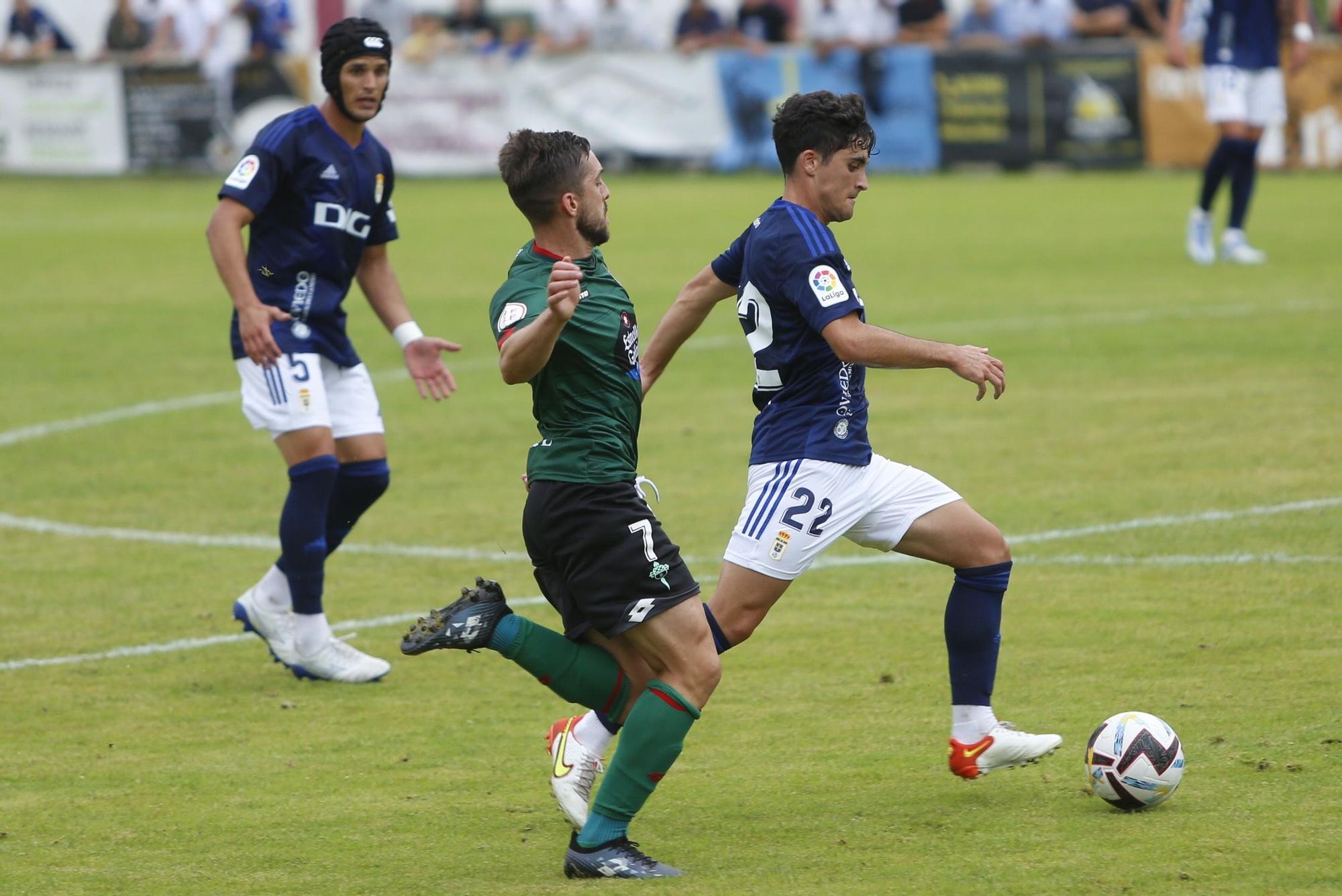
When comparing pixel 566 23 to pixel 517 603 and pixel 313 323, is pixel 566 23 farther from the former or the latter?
pixel 313 323

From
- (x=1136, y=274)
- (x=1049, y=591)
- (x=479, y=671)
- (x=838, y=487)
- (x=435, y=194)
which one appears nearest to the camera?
(x=838, y=487)

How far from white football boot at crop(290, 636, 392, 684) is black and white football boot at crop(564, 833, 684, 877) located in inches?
87.4

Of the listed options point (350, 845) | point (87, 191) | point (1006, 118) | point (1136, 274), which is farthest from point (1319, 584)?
point (87, 191)

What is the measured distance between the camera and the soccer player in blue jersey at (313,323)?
22.0ft

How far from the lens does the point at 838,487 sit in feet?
17.5

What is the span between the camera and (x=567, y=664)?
5090 mm

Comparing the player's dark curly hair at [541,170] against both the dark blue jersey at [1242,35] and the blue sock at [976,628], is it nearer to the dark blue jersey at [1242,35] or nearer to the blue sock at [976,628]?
the blue sock at [976,628]

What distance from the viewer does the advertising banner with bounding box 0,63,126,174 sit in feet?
92.7

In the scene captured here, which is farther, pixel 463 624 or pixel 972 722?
pixel 972 722

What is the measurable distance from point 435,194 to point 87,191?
5474mm

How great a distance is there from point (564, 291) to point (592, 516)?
669 mm

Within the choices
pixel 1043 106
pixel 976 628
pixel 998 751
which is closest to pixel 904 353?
pixel 976 628

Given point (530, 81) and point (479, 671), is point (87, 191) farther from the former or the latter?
point (479, 671)

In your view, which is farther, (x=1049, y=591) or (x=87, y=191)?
(x=87, y=191)
